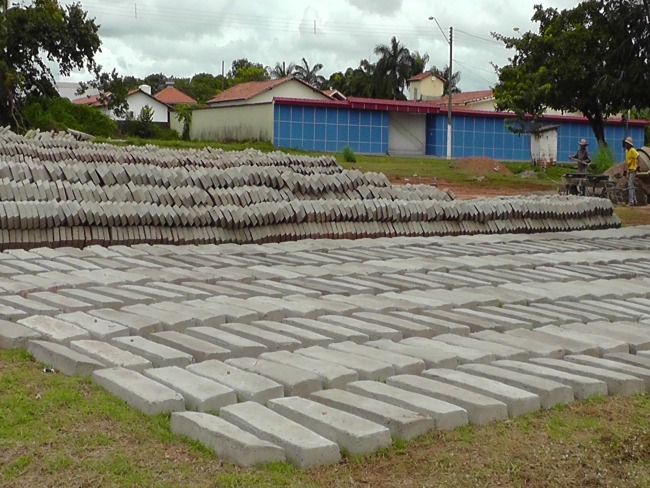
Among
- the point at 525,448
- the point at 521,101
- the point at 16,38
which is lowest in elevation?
the point at 525,448

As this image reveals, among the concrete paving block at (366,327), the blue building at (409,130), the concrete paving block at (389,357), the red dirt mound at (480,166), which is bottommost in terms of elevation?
the concrete paving block at (389,357)

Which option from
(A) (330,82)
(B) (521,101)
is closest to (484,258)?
(B) (521,101)

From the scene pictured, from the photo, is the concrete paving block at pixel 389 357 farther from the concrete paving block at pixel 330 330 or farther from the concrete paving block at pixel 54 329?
the concrete paving block at pixel 54 329

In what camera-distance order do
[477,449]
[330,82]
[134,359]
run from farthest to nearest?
[330,82] < [134,359] < [477,449]

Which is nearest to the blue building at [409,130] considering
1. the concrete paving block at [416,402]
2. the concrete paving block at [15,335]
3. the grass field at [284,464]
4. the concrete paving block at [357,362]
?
the concrete paving block at [15,335]

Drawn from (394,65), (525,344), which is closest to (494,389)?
(525,344)

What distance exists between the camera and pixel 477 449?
3.14m

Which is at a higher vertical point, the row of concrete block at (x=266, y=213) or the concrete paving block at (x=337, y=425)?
the row of concrete block at (x=266, y=213)

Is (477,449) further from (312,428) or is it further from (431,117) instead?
(431,117)

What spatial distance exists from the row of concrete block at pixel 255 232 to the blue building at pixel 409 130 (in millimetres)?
23919

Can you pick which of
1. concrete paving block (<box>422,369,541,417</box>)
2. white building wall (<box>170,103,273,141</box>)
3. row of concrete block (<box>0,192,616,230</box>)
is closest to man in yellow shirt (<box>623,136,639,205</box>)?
row of concrete block (<box>0,192,616,230</box>)

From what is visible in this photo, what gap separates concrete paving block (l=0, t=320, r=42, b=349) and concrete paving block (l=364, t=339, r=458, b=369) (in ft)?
5.39

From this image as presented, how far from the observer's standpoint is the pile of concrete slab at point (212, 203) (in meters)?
7.69

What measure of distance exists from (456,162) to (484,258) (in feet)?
66.5
